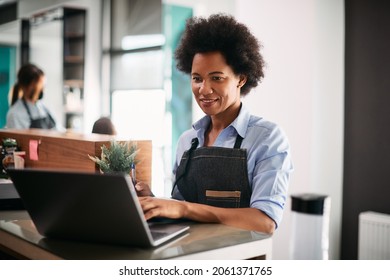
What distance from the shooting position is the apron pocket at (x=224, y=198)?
1506 mm

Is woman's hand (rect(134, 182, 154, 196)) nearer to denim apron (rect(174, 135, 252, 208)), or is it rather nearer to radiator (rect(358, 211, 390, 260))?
denim apron (rect(174, 135, 252, 208))

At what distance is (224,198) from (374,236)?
1.41 m

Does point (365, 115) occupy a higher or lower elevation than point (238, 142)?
higher

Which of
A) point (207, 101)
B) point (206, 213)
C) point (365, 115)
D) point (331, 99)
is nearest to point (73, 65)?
point (331, 99)

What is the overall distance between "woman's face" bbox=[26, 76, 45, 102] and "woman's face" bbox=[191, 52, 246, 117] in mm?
2655

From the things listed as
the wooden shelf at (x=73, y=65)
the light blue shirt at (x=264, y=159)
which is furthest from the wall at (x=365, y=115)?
the wooden shelf at (x=73, y=65)

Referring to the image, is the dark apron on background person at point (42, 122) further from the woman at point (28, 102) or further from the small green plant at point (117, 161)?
the small green plant at point (117, 161)

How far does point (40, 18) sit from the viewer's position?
706 cm

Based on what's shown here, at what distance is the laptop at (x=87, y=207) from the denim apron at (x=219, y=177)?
0.45m

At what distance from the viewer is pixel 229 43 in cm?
169

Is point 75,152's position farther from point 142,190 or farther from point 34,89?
point 34,89

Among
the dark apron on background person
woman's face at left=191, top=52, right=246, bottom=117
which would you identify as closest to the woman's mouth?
woman's face at left=191, top=52, right=246, bottom=117
